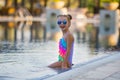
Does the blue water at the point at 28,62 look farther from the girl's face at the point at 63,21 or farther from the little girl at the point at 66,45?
the girl's face at the point at 63,21

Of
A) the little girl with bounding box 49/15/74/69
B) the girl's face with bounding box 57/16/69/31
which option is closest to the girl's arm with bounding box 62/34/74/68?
the little girl with bounding box 49/15/74/69

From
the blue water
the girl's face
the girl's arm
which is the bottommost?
the blue water

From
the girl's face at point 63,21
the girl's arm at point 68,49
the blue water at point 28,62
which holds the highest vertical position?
the girl's face at point 63,21

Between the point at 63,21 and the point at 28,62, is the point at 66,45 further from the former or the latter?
the point at 28,62

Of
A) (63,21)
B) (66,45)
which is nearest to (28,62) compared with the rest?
(66,45)

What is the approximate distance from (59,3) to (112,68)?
2785cm

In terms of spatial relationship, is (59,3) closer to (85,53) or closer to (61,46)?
(85,53)

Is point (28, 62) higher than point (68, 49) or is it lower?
lower

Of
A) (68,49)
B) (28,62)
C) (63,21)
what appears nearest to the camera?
(68,49)

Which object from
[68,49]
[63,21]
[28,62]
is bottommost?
[28,62]

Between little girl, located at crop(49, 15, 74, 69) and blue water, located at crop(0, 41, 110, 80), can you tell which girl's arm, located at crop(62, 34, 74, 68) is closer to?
little girl, located at crop(49, 15, 74, 69)

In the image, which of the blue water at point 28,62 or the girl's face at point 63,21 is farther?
the girl's face at point 63,21

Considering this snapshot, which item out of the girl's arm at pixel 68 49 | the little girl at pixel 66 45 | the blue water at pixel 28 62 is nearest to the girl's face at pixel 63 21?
the little girl at pixel 66 45

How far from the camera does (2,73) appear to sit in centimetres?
846
